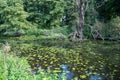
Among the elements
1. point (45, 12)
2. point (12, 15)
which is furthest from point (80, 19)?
point (45, 12)

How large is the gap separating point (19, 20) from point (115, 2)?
42.6ft

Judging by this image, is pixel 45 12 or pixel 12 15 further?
pixel 45 12

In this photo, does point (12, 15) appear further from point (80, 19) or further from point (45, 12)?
point (80, 19)

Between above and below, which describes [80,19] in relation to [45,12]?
below

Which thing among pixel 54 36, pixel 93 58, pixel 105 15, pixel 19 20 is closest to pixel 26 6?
pixel 19 20

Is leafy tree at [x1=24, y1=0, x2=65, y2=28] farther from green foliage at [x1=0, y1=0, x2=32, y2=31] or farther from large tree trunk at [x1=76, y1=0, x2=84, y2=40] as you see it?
large tree trunk at [x1=76, y1=0, x2=84, y2=40]

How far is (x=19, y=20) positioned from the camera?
28.9 m

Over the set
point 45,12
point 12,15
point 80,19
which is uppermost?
point 12,15

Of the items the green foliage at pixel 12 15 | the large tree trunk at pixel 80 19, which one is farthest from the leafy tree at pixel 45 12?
the large tree trunk at pixel 80 19

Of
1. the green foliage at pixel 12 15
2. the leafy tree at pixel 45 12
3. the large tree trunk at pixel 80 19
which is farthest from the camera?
the leafy tree at pixel 45 12

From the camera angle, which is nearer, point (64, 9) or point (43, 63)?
point (43, 63)

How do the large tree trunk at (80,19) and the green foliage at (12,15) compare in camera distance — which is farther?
the green foliage at (12,15)

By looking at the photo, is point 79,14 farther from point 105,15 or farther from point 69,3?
point 69,3

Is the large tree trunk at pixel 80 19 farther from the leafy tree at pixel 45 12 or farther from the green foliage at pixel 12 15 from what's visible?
the green foliage at pixel 12 15
